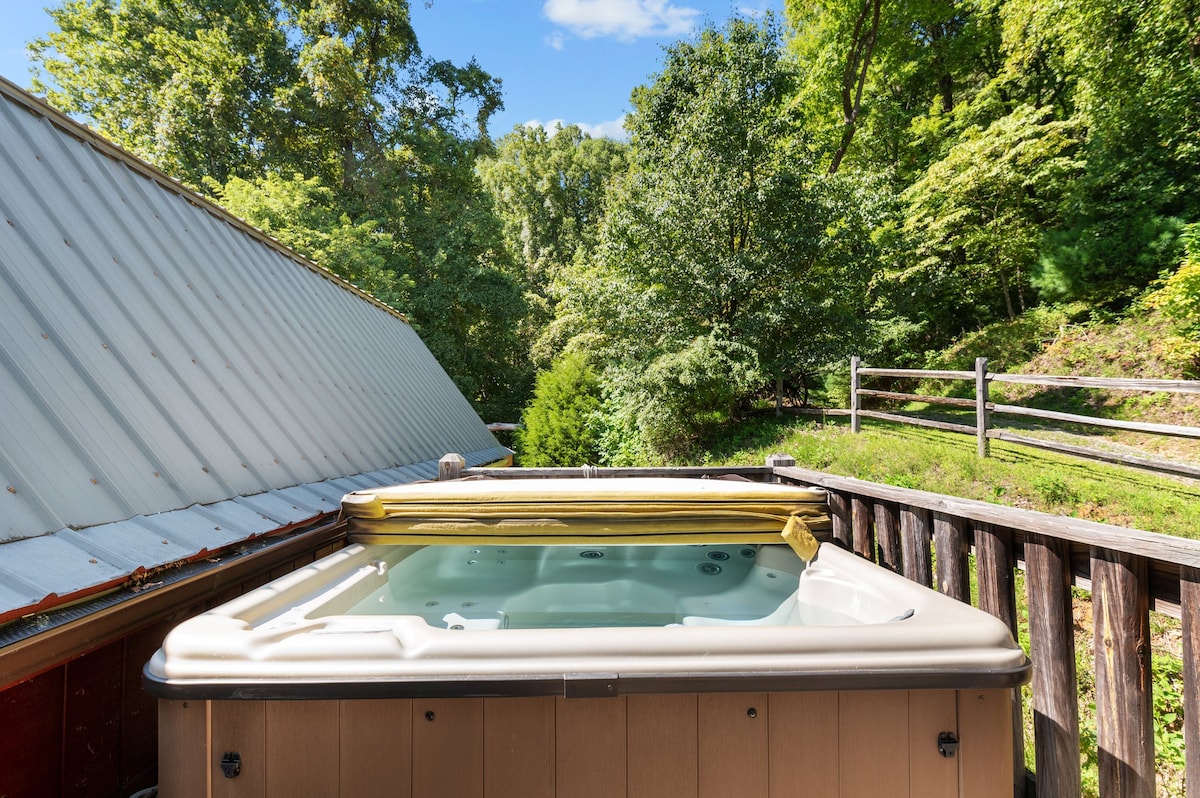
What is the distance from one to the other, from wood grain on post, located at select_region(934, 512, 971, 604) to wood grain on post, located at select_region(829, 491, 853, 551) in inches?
22.7

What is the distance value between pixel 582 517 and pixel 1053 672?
54.4 inches

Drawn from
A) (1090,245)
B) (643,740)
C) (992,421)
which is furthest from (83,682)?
(1090,245)

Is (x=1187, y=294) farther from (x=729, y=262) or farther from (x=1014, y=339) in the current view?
(x=729, y=262)

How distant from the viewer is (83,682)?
4.21 feet

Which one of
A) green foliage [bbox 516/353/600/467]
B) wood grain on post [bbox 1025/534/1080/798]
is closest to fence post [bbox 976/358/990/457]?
wood grain on post [bbox 1025/534/1080/798]

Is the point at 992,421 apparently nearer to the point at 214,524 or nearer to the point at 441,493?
the point at 441,493

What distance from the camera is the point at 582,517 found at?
6.09ft

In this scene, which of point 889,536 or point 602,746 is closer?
point 602,746

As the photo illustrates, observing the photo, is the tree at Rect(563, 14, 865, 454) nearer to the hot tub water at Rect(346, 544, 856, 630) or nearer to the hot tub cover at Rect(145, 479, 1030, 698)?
the hot tub water at Rect(346, 544, 856, 630)

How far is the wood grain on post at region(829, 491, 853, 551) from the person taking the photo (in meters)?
2.33

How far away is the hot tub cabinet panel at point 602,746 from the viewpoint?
1.02m

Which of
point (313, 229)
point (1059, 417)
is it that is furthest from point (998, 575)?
point (313, 229)

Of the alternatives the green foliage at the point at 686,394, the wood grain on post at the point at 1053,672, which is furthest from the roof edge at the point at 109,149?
the green foliage at the point at 686,394

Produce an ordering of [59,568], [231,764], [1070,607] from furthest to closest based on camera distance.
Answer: [1070,607]
[59,568]
[231,764]
